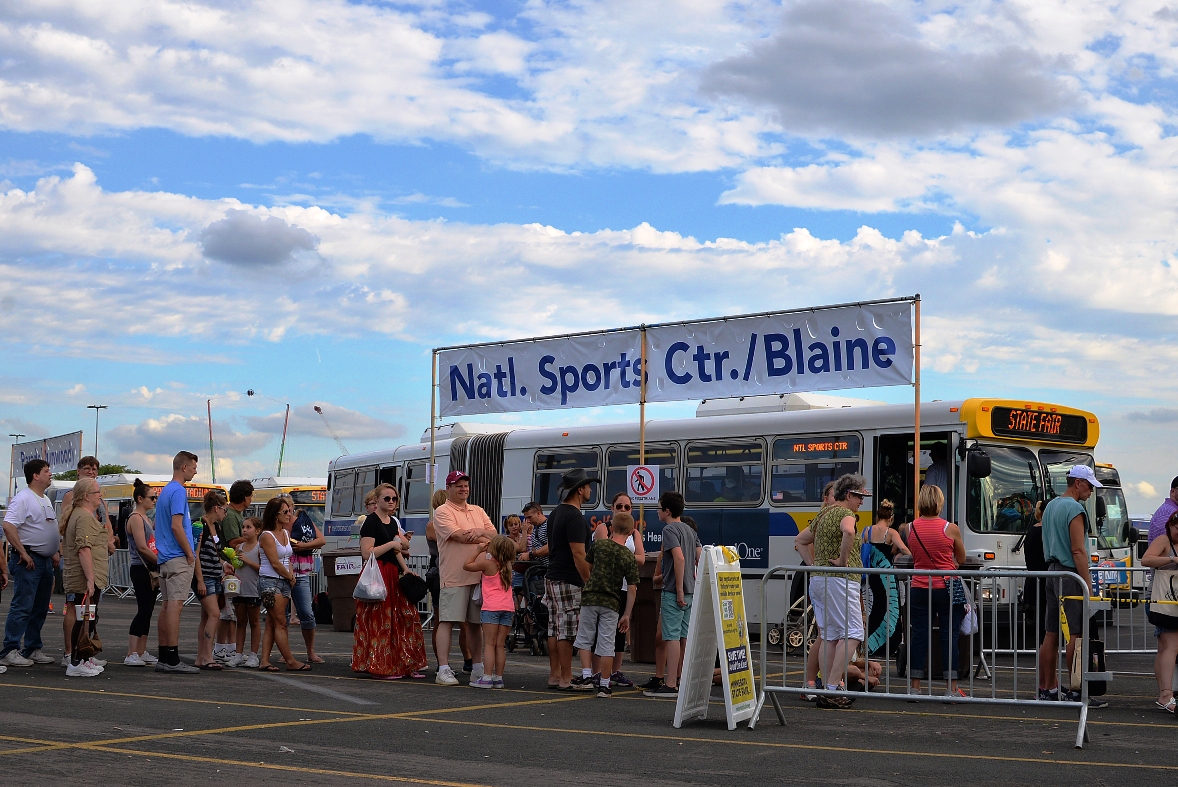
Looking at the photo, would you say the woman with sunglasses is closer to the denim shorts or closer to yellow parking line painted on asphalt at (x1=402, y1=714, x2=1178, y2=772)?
the denim shorts

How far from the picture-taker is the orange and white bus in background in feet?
120

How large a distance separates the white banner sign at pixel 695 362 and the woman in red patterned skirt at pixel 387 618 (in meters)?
5.82

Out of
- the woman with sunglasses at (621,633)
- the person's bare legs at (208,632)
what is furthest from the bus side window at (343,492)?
the woman with sunglasses at (621,633)

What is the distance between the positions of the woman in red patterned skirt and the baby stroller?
3.55 metres

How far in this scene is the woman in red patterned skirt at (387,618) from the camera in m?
12.4

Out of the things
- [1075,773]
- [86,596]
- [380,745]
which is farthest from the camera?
[86,596]

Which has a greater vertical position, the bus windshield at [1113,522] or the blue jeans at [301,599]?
the bus windshield at [1113,522]

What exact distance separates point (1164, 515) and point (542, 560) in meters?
7.51

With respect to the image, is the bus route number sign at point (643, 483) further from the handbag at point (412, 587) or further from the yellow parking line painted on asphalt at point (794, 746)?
the yellow parking line painted on asphalt at point (794, 746)

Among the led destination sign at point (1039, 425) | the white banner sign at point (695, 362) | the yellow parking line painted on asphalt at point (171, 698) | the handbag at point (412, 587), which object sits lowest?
the yellow parking line painted on asphalt at point (171, 698)

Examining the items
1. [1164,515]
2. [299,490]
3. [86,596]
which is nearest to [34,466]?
[86,596]

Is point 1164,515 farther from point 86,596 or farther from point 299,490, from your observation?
point 299,490

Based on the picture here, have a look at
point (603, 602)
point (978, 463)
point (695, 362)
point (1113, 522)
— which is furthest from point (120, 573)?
point (603, 602)

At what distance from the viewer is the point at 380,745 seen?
831cm
